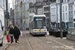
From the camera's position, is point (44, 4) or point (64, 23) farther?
point (44, 4)

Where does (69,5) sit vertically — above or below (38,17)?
above

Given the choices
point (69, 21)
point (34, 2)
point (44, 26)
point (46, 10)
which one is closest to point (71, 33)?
point (44, 26)

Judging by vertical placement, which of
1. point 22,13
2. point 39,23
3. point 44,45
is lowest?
point 44,45

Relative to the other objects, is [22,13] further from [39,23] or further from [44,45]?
[44,45]

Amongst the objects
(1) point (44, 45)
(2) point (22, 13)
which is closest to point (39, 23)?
(1) point (44, 45)

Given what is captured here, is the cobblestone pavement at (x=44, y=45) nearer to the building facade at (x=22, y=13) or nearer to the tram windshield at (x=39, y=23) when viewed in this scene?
the tram windshield at (x=39, y=23)

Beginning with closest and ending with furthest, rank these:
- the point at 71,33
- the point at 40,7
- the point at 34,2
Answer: the point at 71,33, the point at 40,7, the point at 34,2

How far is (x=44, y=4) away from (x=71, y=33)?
204ft

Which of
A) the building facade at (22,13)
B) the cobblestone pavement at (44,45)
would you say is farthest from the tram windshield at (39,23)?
the building facade at (22,13)

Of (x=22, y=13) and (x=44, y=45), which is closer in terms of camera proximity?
(x=44, y=45)

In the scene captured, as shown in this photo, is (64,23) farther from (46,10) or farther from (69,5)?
(46,10)

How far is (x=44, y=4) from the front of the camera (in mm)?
82312

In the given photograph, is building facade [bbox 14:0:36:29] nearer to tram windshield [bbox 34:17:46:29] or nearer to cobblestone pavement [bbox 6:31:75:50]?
tram windshield [bbox 34:17:46:29]

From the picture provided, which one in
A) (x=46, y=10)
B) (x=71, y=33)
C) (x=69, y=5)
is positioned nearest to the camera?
(x=71, y=33)
